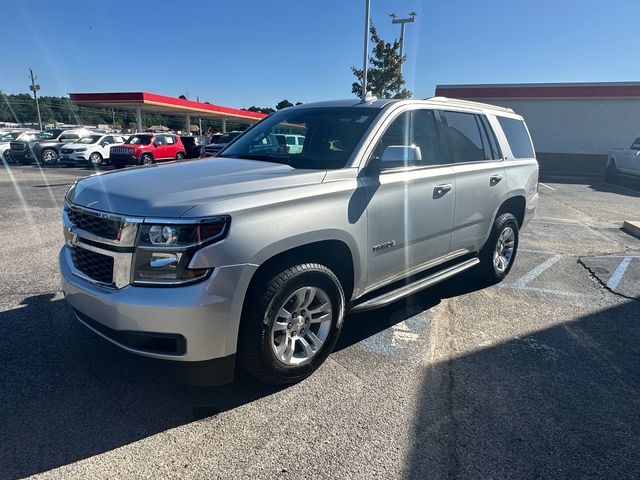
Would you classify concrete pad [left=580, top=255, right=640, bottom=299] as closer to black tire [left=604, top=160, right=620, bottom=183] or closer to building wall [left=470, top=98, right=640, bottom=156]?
black tire [left=604, top=160, right=620, bottom=183]

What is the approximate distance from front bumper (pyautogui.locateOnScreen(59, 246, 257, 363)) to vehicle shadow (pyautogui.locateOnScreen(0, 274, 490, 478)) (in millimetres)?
218

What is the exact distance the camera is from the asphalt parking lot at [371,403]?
93.1 inches

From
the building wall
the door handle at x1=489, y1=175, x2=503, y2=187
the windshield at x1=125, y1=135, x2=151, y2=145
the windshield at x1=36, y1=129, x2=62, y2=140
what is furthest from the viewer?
the windshield at x1=36, y1=129, x2=62, y2=140

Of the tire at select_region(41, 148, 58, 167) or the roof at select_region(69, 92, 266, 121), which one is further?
the roof at select_region(69, 92, 266, 121)

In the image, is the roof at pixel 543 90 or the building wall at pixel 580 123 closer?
the roof at pixel 543 90

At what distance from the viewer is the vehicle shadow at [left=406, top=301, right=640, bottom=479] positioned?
2375mm

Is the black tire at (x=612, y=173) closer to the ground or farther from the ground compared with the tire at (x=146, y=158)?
closer to the ground

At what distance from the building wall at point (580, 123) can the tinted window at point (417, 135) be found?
2063 cm

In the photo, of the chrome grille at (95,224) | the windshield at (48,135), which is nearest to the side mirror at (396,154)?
the chrome grille at (95,224)

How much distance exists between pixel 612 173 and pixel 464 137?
1705 cm

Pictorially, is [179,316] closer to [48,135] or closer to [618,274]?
[618,274]

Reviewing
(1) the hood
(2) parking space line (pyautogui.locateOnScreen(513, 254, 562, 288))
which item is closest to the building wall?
(2) parking space line (pyautogui.locateOnScreen(513, 254, 562, 288))

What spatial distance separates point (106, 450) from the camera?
242 cm

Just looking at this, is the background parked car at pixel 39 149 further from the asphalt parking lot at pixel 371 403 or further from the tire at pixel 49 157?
the asphalt parking lot at pixel 371 403
